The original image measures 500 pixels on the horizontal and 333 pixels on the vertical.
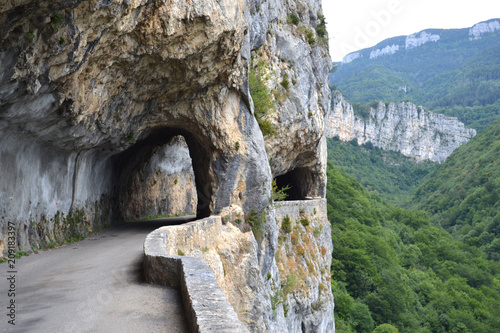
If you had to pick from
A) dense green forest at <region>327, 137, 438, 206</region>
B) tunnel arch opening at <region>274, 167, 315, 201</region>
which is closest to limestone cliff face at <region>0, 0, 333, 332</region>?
tunnel arch opening at <region>274, 167, 315, 201</region>

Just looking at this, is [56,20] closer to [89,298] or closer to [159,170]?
[89,298]

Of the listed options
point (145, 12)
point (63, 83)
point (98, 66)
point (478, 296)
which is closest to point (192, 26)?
point (145, 12)

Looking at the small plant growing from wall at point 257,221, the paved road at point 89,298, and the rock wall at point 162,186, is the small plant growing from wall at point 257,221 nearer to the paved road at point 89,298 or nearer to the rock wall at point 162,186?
the paved road at point 89,298

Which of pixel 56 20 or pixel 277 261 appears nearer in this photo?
pixel 56 20

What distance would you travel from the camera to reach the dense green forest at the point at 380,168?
347 feet

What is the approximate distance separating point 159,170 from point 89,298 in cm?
2133

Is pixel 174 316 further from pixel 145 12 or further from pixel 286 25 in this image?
pixel 286 25

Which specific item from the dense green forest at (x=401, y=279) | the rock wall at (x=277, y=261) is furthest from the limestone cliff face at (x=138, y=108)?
the dense green forest at (x=401, y=279)

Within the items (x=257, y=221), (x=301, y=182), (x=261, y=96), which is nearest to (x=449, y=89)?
(x=301, y=182)

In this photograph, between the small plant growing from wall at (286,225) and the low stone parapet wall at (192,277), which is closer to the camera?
the low stone parapet wall at (192,277)

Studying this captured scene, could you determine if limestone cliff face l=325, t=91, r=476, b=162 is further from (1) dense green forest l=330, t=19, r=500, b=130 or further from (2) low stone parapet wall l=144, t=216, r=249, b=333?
(2) low stone parapet wall l=144, t=216, r=249, b=333

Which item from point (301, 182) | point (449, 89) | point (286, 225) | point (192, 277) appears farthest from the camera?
point (449, 89)

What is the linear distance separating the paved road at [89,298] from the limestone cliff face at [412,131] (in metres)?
133

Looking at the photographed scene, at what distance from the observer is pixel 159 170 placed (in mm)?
27047
